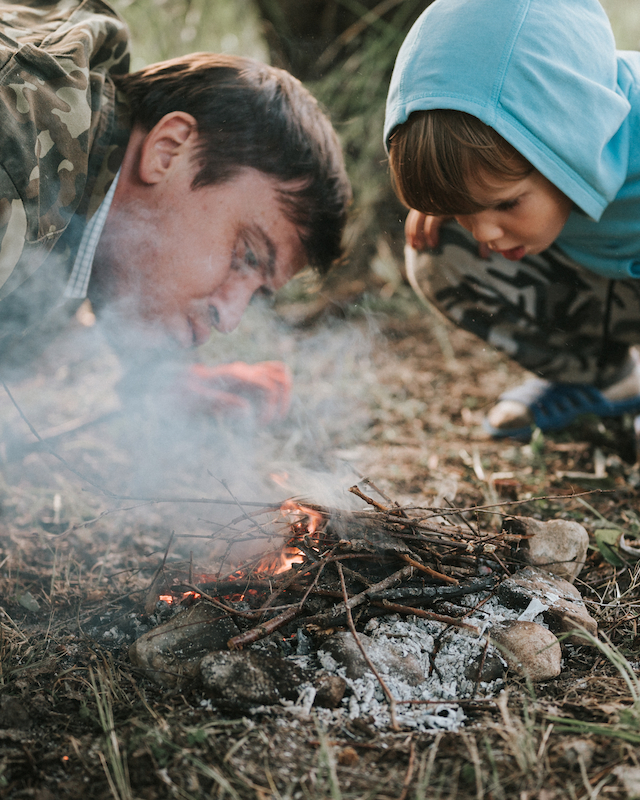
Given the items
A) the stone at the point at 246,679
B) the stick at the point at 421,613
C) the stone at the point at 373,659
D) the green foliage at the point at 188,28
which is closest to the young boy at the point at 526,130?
the stick at the point at 421,613

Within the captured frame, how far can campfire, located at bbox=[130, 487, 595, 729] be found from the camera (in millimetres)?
1133

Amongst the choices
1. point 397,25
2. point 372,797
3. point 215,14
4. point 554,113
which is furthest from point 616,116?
point 215,14

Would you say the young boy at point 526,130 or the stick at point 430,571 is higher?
the young boy at point 526,130

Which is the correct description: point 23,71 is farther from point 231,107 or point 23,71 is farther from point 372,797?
point 372,797

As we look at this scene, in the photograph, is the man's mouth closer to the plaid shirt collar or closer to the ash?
the ash

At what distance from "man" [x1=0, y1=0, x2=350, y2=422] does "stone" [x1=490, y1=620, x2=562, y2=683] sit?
133cm

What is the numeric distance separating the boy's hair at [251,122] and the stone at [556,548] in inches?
52.0

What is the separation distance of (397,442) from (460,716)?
162 centimetres

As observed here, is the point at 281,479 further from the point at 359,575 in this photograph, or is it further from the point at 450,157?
the point at 450,157

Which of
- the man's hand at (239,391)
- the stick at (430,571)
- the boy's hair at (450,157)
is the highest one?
the boy's hair at (450,157)

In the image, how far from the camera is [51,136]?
155 cm

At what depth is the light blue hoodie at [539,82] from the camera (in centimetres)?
154

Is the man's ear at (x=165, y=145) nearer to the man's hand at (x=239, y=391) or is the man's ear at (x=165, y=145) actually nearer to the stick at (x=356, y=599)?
the man's hand at (x=239, y=391)

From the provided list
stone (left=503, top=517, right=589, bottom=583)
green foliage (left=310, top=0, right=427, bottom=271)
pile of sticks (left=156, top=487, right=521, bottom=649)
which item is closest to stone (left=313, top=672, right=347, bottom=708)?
pile of sticks (left=156, top=487, right=521, bottom=649)
